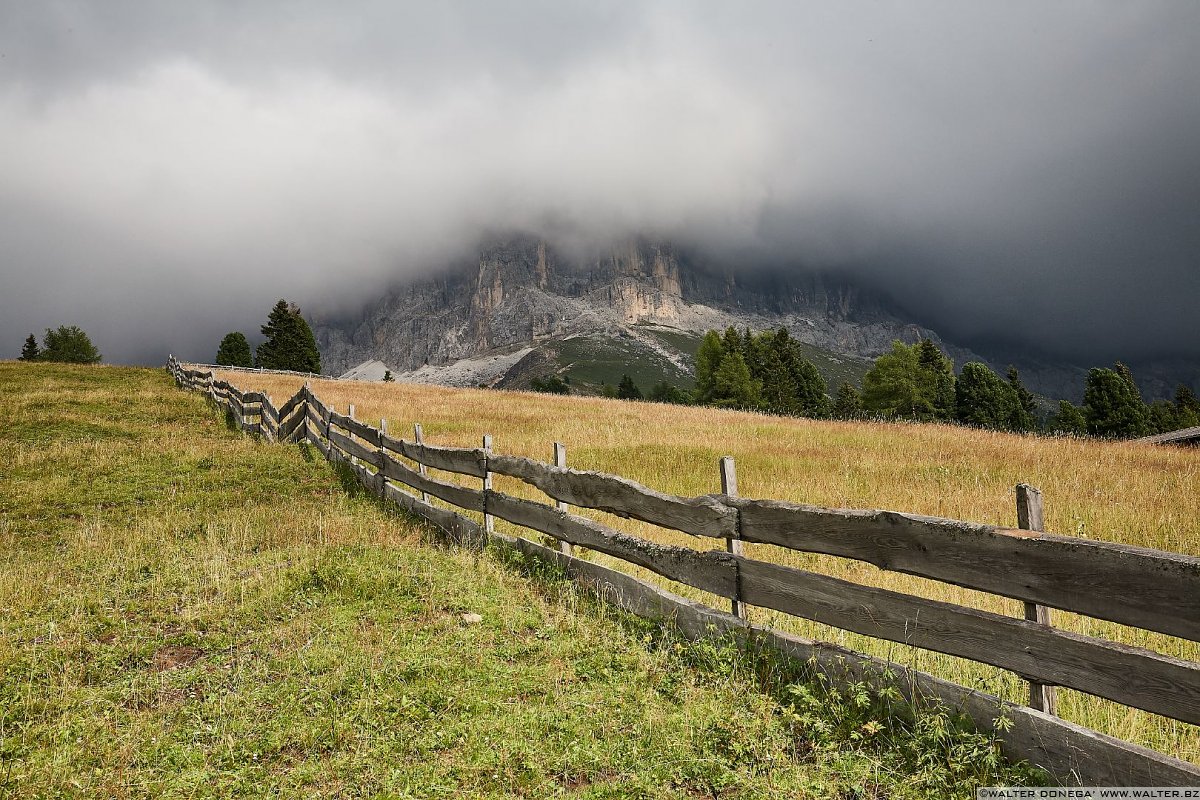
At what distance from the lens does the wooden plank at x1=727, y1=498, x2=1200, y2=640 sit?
277 centimetres

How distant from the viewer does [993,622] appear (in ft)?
11.1

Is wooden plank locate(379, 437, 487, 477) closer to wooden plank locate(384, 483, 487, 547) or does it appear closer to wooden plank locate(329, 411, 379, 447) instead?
wooden plank locate(384, 483, 487, 547)

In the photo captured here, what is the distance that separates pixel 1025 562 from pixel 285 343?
8153 cm

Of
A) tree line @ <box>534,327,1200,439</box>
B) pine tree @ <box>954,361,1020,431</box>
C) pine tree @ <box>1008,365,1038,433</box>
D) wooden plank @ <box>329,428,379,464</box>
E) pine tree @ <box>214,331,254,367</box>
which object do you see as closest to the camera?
wooden plank @ <box>329,428,379,464</box>

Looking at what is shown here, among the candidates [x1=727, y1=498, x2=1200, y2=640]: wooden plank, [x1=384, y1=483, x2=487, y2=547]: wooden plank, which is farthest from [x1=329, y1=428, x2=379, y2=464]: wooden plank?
[x1=727, y1=498, x2=1200, y2=640]: wooden plank

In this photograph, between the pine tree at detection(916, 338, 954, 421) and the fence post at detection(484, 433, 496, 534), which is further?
the pine tree at detection(916, 338, 954, 421)

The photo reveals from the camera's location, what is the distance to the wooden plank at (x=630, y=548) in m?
5.05

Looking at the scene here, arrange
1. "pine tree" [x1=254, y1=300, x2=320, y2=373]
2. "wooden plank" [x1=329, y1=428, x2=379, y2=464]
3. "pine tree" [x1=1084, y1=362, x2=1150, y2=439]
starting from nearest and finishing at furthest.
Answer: "wooden plank" [x1=329, y1=428, x2=379, y2=464], "pine tree" [x1=1084, y1=362, x2=1150, y2=439], "pine tree" [x1=254, y1=300, x2=320, y2=373]

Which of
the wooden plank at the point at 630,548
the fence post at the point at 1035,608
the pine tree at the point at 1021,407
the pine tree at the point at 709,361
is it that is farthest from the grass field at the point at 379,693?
the pine tree at the point at 1021,407

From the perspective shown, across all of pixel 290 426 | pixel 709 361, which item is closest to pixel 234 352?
pixel 709 361

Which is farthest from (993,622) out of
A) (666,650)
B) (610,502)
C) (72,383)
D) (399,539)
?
(72,383)

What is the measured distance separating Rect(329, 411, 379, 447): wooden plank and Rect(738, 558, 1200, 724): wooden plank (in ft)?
29.2

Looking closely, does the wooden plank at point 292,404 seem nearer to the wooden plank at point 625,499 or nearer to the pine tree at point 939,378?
the wooden plank at point 625,499

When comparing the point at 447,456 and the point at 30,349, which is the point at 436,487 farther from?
the point at 30,349
